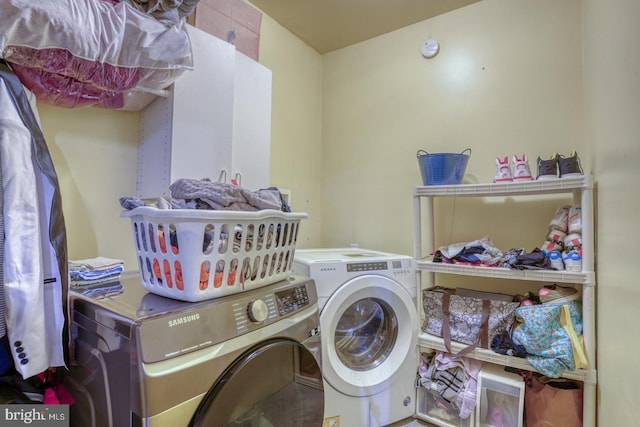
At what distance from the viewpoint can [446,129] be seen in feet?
7.13

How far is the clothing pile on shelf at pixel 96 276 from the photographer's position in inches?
39.0

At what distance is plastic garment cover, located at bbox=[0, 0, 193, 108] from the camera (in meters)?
0.89

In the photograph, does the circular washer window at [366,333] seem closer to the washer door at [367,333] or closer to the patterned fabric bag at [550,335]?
the washer door at [367,333]

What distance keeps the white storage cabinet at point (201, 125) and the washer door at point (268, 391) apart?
2.67ft

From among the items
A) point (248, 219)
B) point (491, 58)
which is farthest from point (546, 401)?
point (491, 58)

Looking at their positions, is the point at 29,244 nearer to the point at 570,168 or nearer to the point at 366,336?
the point at 366,336

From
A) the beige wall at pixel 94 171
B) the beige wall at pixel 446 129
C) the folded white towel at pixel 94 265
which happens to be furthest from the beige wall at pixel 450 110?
the folded white towel at pixel 94 265

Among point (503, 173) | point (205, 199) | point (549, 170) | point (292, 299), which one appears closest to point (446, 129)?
point (503, 173)

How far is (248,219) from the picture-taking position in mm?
897

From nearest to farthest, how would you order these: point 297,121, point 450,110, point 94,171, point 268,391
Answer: point 268,391
point 94,171
point 450,110
point 297,121

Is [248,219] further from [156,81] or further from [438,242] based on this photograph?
[438,242]

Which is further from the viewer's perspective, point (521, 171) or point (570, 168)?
point (521, 171)

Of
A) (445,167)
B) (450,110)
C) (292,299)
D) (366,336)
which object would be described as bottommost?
(366,336)

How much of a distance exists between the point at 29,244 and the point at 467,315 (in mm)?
1771
